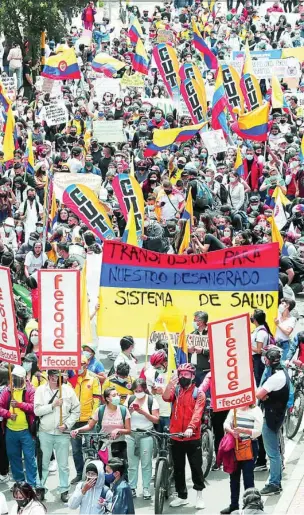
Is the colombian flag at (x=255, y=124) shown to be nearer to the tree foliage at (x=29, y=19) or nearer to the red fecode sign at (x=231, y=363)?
the tree foliage at (x=29, y=19)

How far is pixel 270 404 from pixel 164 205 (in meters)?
9.30

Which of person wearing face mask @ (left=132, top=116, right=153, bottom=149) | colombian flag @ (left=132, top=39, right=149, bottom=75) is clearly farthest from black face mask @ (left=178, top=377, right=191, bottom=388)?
colombian flag @ (left=132, top=39, right=149, bottom=75)

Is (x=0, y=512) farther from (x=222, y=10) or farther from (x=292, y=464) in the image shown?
(x=222, y=10)

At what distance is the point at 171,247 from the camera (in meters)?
21.2

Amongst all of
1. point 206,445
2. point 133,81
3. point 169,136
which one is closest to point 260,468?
point 206,445

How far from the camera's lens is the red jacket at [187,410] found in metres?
13.9

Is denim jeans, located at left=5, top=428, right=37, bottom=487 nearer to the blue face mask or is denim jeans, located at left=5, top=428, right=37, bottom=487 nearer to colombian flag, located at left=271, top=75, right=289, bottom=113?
the blue face mask

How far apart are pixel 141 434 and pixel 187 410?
719 millimetres

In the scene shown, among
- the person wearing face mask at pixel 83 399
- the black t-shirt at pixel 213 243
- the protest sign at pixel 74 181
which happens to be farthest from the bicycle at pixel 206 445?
the protest sign at pixel 74 181

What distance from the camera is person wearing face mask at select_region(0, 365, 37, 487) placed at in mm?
14383

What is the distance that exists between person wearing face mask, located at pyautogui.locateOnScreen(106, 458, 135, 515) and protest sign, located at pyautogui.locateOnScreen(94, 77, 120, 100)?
21783 mm

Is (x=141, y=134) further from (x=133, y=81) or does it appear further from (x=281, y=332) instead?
(x=281, y=332)

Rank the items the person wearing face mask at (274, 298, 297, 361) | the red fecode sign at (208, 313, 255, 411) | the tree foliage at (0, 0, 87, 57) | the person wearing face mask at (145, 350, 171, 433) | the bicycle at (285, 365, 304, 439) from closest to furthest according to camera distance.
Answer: the red fecode sign at (208, 313, 255, 411), the person wearing face mask at (145, 350, 171, 433), the bicycle at (285, 365, 304, 439), the person wearing face mask at (274, 298, 297, 361), the tree foliage at (0, 0, 87, 57)

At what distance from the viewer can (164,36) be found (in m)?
40.2
